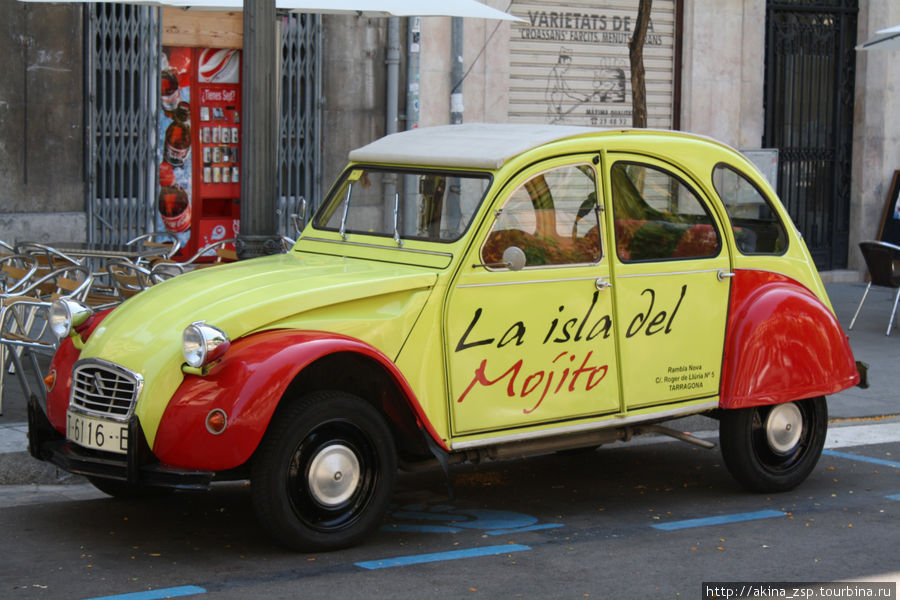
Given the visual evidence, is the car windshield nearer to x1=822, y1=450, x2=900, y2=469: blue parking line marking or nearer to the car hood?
the car hood

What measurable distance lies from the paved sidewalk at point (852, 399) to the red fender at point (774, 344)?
1940mm

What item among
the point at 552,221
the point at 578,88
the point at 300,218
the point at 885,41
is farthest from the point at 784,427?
the point at 578,88

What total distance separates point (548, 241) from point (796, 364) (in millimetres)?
1656

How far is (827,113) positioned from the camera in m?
18.3

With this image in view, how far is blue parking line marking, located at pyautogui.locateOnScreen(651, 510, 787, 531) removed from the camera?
6500 mm

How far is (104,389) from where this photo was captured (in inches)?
227

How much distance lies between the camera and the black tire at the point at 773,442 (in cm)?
715

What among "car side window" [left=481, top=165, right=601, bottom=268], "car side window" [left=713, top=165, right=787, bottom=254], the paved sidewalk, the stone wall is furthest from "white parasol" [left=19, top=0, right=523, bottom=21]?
"car side window" [left=481, top=165, right=601, bottom=268]

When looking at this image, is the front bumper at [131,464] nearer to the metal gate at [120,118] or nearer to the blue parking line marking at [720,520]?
the blue parking line marking at [720,520]

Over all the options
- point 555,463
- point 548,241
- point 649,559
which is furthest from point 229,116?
point 649,559

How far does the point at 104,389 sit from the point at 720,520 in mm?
3066

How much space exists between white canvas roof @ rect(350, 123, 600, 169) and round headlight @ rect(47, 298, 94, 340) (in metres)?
1.71

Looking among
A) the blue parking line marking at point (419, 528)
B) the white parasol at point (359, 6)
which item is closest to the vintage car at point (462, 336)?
the blue parking line marking at point (419, 528)

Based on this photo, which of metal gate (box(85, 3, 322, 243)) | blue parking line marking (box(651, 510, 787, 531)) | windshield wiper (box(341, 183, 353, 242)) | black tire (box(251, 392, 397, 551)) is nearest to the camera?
black tire (box(251, 392, 397, 551))
